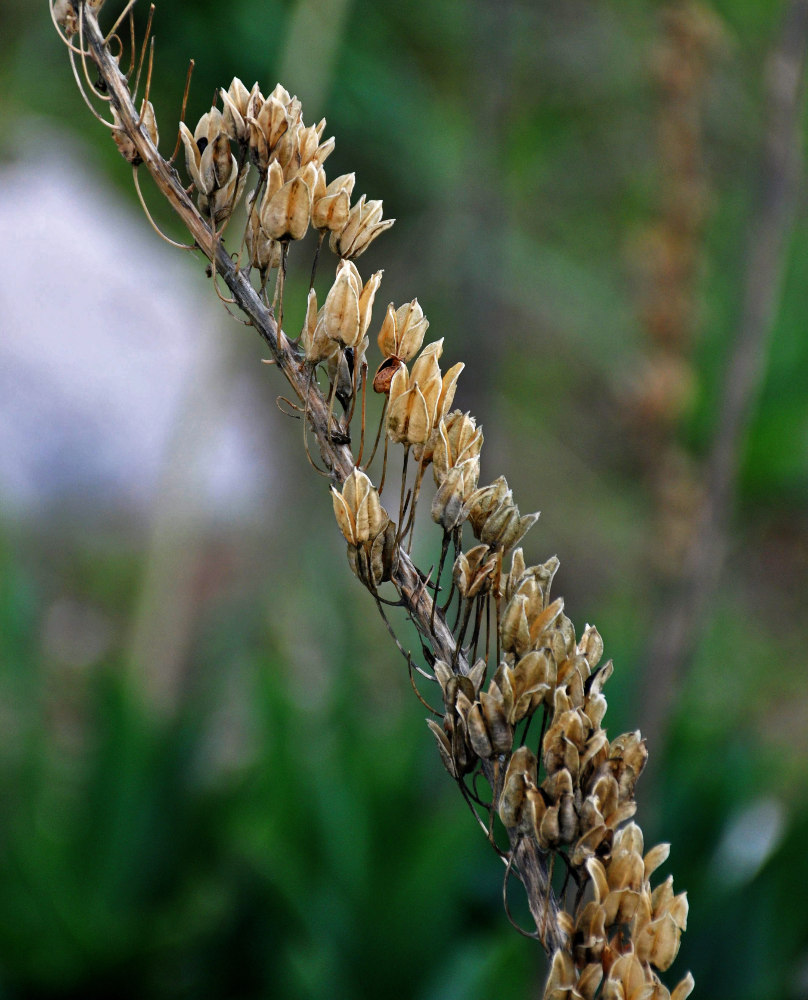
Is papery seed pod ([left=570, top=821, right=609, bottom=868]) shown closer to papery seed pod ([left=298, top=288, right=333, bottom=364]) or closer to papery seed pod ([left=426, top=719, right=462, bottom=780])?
papery seed pod ([left=426, top=719, right=462, bottom=780])

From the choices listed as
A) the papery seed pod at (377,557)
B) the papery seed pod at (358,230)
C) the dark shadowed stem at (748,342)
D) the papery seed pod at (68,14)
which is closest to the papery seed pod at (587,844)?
the papery seed pod at (377,557)

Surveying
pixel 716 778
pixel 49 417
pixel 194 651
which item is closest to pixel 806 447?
pixel 716 778

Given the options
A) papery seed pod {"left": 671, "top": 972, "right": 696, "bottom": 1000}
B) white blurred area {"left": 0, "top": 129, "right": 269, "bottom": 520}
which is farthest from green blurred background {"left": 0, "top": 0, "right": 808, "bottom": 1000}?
papery seed pod {"left": 671, "top": 972, "right": 696, "bottom": 1000}

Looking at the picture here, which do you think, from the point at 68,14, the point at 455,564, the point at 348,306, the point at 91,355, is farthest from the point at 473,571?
the point at 91,355

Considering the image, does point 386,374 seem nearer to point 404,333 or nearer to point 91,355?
point 404,333

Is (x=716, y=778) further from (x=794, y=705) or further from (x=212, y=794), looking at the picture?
(x=794, y=705)
